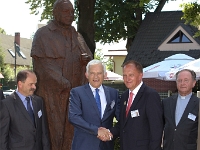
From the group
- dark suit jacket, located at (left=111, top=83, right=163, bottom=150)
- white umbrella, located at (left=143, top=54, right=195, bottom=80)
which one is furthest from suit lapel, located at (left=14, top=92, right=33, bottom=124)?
white umbrella, located at (left=143, top=54, right=195, bottom=80)

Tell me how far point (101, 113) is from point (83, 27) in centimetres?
914

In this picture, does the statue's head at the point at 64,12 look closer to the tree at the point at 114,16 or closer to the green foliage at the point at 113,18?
the tree at the point at 114,16

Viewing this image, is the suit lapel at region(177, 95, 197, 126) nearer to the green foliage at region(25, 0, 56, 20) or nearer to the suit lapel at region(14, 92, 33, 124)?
the suit lapel at region(14, 92, 33, 124)

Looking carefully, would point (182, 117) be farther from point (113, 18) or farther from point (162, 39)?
point (162, 39)

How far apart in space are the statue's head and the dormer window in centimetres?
2214

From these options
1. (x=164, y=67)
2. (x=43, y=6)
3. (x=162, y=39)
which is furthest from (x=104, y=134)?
(x=162, y=39)

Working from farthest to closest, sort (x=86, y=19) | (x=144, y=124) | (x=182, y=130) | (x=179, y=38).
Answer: (x=179, y=38), (x=86, y=19), (x=182, y=130), (x=144, y=124)

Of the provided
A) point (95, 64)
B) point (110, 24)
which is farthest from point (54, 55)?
point (110, 24)

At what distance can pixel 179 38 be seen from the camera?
92.6 ft

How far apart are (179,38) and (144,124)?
79.7 ft

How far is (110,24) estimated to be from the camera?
2512 centimetres

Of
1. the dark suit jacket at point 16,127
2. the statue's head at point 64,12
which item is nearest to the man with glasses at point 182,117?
the dark suit jacket at point 16,127

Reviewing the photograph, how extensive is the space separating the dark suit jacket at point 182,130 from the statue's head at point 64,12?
2.27 metres

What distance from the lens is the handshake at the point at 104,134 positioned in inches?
179
